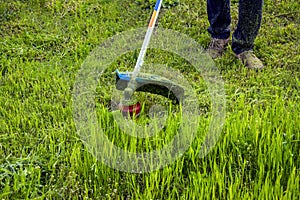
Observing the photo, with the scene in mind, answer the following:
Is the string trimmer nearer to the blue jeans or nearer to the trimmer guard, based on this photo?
the trimmer guard

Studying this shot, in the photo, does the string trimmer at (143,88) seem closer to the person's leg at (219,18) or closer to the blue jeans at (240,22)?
the blue jeans at (240,22)

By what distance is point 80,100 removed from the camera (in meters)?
3.39

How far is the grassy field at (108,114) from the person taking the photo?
2334 millimetres

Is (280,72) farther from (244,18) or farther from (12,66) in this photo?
(12,66)

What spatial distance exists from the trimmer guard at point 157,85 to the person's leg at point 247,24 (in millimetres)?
1108

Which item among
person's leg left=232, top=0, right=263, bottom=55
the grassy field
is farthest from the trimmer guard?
person's leg left=232, top=0, right=263, bottom=55

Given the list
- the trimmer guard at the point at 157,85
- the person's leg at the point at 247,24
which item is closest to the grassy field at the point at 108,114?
the person's leg at the point at 247,24

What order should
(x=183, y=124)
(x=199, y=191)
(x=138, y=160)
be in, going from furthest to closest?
(x=183, y=124), (x=138, y=160), (x=199, y=191)

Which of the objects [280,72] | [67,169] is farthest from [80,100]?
[280,72]

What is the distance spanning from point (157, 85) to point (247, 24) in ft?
4.15

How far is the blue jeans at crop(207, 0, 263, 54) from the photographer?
394 cm

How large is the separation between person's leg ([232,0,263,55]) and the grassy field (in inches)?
5.5

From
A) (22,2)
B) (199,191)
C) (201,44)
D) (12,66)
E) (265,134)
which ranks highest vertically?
(22,2)

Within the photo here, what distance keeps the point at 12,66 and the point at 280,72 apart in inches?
85.6
